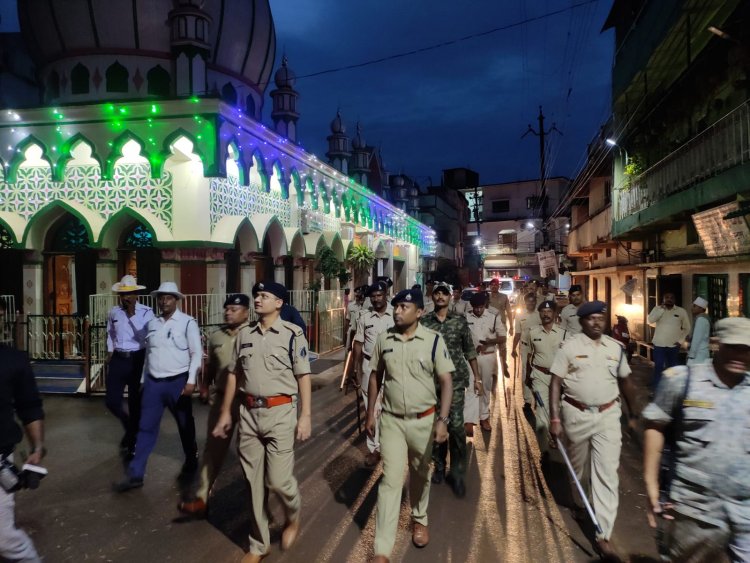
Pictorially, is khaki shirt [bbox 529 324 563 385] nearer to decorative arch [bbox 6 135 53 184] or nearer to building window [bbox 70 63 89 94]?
decorative arch [bbox 6 135 53 184]

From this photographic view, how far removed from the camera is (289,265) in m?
18.3

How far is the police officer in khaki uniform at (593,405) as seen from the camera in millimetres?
4074

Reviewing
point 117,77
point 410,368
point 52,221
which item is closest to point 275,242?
point 52,221

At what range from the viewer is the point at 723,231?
933 centimetres

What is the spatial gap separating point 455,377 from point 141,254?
34.6 feet

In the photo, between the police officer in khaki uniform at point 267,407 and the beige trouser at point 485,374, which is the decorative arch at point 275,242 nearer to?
the beige trouser at point 485,374

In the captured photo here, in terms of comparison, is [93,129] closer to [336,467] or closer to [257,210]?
[257,210]

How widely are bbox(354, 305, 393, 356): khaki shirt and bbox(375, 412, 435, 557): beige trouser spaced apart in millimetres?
2644

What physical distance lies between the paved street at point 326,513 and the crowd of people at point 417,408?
0.20 metres

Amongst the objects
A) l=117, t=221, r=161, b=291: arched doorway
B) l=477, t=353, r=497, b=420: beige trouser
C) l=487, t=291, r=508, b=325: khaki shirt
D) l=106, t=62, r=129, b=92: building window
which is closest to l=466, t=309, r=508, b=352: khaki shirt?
l=477, t=353, r=497, b=420: beige trouser

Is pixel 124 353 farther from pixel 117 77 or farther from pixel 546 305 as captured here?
pixel 117 77

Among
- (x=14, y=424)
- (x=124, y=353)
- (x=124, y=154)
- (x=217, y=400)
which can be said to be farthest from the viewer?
(x=124, y=154)

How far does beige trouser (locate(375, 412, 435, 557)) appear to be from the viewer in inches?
145

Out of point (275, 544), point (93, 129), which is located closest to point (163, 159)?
point (93, 129)
